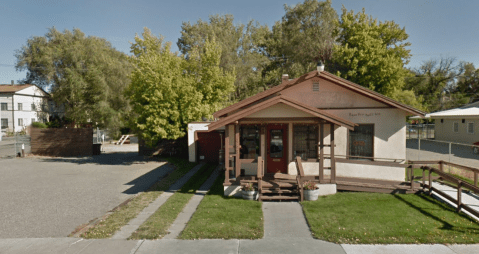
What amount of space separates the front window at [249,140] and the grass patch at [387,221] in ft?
13.1

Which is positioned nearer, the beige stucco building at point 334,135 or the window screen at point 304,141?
the beige stucco building at point 334,135

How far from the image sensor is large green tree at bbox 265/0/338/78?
35.8 metres

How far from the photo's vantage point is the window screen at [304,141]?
12.8m

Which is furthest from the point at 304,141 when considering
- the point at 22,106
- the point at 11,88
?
the point at 11,88

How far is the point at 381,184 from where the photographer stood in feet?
37.9

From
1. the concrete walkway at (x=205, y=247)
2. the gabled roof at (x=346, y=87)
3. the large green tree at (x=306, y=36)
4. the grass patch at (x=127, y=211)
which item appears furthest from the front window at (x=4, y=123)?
the concrete walkway at (x=205, y=247)

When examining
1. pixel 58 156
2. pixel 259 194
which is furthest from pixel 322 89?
pixel 58 156

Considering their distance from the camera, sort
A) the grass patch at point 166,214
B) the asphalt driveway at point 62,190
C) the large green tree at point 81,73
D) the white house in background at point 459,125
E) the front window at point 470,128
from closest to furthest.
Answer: the grass patch at point 166,214 < the asphalt driveway at point 62,190 < the white house in background at point 459,125 < the front window at point 470,128 < the large green tree at point 81,73

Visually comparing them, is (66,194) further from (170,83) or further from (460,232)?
(460,232)

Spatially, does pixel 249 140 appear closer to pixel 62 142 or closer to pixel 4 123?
pixel 62 142

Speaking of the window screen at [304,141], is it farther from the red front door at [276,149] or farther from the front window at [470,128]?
the front window at [470,128]

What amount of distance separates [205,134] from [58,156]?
14.5m

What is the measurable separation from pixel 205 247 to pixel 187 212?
9.17ft

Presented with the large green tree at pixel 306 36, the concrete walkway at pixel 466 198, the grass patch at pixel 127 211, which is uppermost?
the large green tree at pixel 306 36
